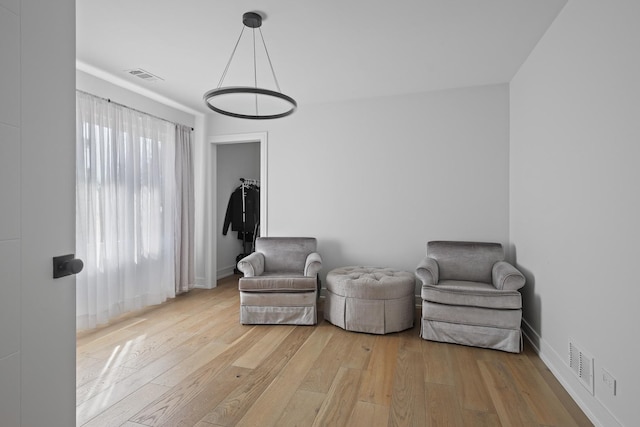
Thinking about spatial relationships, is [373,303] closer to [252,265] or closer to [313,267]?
[313,267]

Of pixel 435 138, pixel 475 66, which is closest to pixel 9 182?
pixel 475 66

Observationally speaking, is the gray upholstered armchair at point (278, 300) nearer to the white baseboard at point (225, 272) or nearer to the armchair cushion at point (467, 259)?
the armchair cushion at point (467, 259)

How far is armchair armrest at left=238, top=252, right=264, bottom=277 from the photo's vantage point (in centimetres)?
365

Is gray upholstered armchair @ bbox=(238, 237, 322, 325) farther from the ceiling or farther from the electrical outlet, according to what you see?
the electrical outlet

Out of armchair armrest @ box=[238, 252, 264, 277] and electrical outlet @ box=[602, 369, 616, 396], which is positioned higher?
armchair armrest @ box=[238, 252, 264, 277]

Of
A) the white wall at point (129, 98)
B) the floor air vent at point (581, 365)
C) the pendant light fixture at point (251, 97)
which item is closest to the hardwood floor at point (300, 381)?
the floor air vent at point (581, 365)

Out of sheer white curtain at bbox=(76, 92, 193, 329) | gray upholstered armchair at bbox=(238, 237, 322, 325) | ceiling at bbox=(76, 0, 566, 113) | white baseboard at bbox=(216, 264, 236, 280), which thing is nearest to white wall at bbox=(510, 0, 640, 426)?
ceiling at bbox=(76, 0, 566, 113)

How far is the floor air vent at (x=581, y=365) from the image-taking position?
6.49ft

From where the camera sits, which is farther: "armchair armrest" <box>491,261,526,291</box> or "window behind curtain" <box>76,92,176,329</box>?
"window behind curtain" <box>76,92,176,329</box>

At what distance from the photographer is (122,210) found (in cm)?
371

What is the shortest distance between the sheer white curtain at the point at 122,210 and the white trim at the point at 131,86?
9.8 inches

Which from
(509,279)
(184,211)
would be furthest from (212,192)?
(509,279)

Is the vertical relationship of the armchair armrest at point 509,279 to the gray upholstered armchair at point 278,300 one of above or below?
above

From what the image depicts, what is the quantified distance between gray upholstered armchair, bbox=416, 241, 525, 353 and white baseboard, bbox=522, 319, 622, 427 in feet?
0.60
